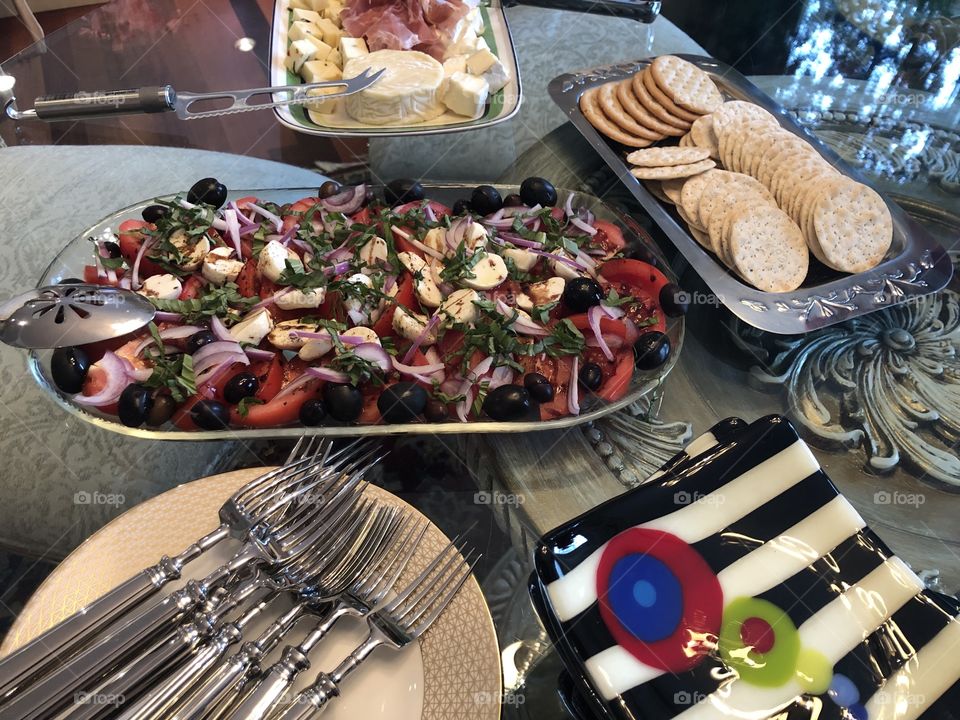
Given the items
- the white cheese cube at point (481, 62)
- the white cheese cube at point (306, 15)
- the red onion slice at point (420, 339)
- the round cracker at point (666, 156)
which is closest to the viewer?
the red onion slice at point (420, 339)

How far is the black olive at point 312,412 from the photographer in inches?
31.7

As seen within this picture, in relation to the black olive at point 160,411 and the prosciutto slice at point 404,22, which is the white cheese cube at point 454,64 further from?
the black olive at point 160,411

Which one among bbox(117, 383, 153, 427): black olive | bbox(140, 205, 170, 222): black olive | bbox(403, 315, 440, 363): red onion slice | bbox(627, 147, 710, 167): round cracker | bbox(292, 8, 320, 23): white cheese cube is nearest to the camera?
bbox(117, 383, 153, 427): black olive

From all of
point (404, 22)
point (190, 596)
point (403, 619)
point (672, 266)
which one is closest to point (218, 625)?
point (190, 596)

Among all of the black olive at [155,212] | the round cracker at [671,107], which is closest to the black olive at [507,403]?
the black olive at [155,212]

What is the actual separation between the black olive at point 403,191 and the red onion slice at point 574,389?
0.41 metres

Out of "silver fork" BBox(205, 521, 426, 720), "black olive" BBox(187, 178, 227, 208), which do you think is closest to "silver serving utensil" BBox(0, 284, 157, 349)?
"black olive" BBox(187, 178, 227, 208)

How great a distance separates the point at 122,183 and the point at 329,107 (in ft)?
1.38

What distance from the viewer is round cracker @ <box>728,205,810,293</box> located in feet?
3.22

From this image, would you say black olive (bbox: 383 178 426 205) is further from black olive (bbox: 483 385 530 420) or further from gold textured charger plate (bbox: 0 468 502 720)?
gold textured charger plate (bbox: 0 468 502 720)

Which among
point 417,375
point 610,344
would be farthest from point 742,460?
point 417,375

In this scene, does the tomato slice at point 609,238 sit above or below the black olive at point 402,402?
above

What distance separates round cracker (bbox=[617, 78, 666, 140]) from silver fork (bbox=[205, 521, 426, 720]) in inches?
34.8

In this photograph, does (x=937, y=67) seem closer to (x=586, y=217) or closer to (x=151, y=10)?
(x=586, y=217)
